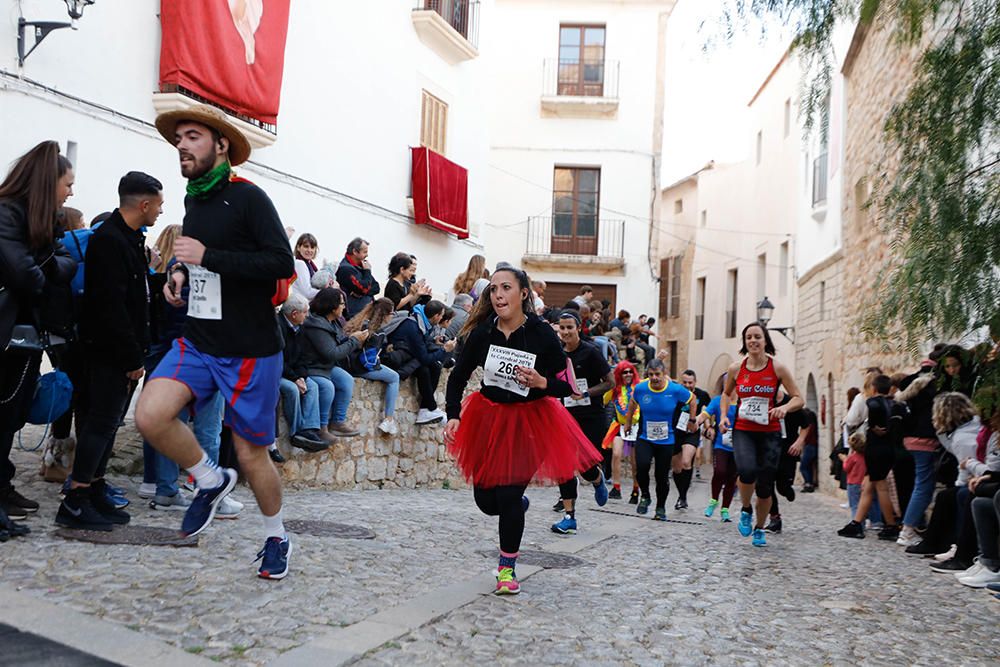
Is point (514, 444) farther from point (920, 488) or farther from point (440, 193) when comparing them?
point (440, 193)

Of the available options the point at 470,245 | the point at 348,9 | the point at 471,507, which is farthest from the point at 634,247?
the point at 471,507

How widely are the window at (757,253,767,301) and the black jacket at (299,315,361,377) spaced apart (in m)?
24.7

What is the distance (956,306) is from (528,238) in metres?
22.2

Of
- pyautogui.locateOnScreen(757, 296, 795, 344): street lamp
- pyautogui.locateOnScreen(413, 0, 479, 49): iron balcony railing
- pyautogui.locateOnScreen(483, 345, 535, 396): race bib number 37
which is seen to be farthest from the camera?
pyautogui.locateOnScreen(757, 296, 795, 344): street lamp

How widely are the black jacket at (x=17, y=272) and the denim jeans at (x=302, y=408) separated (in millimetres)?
4049

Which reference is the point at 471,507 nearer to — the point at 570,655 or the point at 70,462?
the point at 70,462

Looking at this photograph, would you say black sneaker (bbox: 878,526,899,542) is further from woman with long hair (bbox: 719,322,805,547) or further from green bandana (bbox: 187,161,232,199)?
green bandana (bbox: 187,161,232,199)

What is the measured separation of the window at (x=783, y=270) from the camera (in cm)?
2991

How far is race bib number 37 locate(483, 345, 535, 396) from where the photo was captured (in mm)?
6152

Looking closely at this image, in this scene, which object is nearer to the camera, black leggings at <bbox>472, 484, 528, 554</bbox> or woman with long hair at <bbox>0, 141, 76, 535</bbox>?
woman with long hair at <bbox>0, 141, 76, 535</bbox>

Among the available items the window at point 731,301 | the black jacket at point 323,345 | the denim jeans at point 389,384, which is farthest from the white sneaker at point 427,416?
the window at point 731,301

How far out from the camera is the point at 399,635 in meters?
4.62

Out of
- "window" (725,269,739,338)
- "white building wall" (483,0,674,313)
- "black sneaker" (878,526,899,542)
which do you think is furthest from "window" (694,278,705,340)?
"black sneaker" (878,526,899,542)

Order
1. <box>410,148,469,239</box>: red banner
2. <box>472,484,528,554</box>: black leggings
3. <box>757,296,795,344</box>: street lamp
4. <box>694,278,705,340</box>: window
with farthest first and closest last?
1. <box>694,278,705,340</box>: window
2. <box>757,296,795,344</box>: street lamp
3. <box>410,148,469,239</box>: red banner
4. <box>472,484,528,554</box>: black leggings
